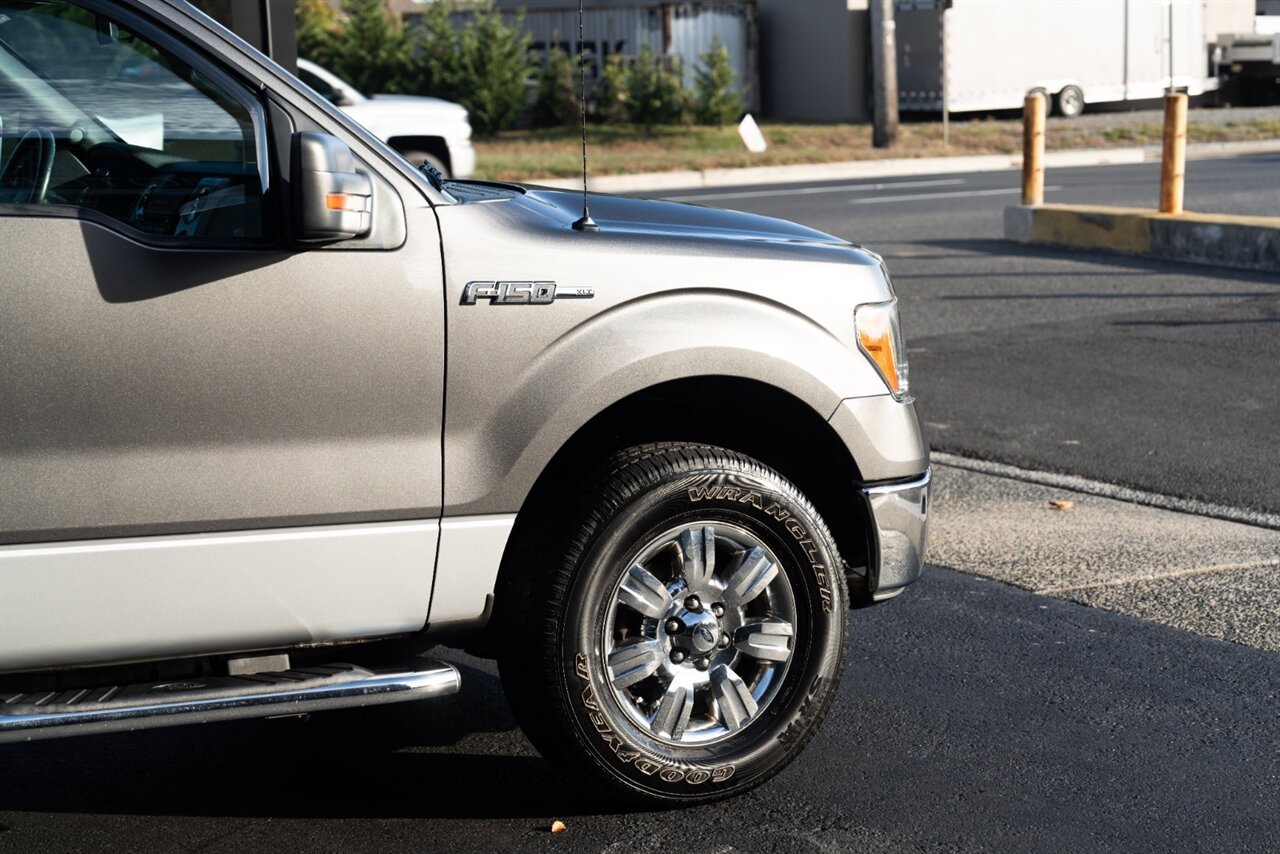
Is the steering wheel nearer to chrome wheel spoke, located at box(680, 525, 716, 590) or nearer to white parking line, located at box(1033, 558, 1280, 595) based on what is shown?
chrome wheel spoke, located at box(680, 525, 716, 590)

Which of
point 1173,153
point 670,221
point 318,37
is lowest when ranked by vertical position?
point 1173,153

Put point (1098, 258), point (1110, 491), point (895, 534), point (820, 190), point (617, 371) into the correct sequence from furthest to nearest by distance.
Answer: point (820, 190) < point (1098, 258) < point (1110, 491) < point (895, 534) < point (617, 371)

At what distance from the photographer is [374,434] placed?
353 cm

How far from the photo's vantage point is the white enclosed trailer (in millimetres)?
29875

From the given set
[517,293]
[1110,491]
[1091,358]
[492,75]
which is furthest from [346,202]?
[492,75]

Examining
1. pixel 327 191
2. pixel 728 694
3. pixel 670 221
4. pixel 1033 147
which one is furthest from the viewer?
pixel 1033 147

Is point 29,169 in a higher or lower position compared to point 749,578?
higher

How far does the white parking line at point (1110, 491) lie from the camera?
6.37 m

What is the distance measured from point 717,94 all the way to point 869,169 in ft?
16.0

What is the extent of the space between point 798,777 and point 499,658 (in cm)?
83

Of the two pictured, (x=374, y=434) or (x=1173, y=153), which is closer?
(x=374, y=434)

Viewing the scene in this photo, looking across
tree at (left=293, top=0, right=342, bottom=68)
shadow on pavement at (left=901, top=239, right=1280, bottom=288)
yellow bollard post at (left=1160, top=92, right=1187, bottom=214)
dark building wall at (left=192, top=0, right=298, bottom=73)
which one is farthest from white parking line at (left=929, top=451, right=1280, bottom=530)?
tree at (left=293, top=0, right=342, bottom=68)

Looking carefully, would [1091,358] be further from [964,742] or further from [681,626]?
[681,626]

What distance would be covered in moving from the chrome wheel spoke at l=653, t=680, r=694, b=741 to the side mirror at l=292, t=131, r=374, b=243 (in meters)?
1.31
